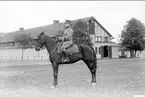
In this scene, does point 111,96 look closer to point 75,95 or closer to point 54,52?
point 75,95

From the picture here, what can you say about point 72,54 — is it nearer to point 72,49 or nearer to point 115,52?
point 72,49

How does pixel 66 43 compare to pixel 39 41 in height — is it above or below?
below

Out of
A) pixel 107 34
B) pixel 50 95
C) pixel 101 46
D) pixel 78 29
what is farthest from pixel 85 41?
pixel 50 95

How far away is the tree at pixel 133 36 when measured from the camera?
5351cm

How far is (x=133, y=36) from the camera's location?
5472cm

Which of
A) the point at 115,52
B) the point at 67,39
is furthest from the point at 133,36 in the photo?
the point at 67,39

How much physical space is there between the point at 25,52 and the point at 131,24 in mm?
30223

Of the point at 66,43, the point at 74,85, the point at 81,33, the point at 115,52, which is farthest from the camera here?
the point at 115,52

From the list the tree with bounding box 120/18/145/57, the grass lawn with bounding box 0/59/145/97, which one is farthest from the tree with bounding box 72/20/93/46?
the grass lawn with bounding box 0/59/145/97

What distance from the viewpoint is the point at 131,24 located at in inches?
2228

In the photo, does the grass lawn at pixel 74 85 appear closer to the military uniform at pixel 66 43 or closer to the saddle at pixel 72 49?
the military uniform at pixel 66 43

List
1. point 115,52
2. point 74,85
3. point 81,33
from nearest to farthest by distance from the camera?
1. point 74,85
2. point 81,33
3. point 115,52

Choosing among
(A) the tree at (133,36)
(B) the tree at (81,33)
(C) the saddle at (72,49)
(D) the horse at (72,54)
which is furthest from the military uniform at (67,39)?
(A) the tree at (133,36)

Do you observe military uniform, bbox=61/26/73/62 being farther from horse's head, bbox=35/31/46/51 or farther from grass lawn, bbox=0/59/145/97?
grass lawn, bbox=0/59/145/97
